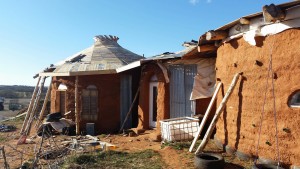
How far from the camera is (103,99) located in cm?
1622

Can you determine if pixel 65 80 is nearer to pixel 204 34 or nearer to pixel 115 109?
pixel 115 109

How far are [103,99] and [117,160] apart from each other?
7.38 meters

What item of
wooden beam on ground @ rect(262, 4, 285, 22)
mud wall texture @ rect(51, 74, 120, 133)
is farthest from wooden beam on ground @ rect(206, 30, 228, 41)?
mud wall texture @ rect(51, 74, 120, 133)

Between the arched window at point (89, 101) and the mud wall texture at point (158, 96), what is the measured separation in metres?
2.69

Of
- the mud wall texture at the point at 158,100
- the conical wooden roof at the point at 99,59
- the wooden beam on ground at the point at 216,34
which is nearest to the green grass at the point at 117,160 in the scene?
the mud wall texture at the point at 158,100

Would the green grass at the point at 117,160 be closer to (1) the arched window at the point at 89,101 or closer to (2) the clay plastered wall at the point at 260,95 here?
(2) the clay plastered wall at the point at 260,95

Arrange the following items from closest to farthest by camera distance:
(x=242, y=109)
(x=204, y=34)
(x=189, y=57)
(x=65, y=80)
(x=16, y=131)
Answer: (x=242, y=109)
(x=204, y=34)
(x=189, y=57)
(x=65, y=80)
(x=16, y=131)

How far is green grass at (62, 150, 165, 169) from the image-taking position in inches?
334

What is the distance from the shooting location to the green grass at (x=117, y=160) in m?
8.49

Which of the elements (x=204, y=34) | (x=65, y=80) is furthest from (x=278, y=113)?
(x=65, y=80)

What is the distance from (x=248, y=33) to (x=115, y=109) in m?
10.1

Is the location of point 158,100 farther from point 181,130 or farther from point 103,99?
point 103,99

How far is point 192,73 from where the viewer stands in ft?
40.6

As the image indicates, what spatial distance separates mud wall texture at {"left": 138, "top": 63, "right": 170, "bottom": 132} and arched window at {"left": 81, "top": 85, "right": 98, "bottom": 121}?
106 inches
